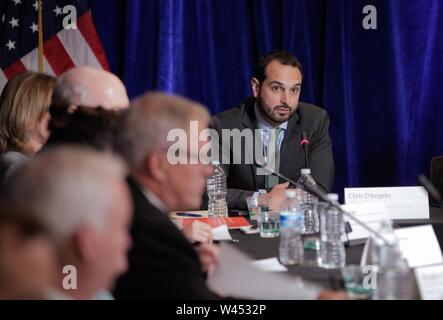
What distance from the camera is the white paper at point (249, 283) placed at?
1623 millimetres

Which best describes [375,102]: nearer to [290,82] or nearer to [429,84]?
[429,84]

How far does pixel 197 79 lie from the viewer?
5.07 meters

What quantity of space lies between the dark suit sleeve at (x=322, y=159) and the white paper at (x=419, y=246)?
1538 millimetres

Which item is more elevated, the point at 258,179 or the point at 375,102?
the point at 375,102

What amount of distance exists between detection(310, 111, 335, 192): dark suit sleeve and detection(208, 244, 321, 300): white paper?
1.98m

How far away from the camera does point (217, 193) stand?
3.47 meters

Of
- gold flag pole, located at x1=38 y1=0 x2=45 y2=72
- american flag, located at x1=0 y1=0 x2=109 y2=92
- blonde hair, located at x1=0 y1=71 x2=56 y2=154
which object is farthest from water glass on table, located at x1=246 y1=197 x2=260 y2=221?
gold flag pole, located at x1=38 y1=0 x2=45 y2=72

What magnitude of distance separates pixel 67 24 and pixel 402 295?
12.0 feet

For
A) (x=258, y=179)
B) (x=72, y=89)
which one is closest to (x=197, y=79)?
(x=258, y=179)

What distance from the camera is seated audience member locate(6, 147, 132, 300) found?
0.94m

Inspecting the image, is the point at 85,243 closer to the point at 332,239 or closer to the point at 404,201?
the point at 332,239

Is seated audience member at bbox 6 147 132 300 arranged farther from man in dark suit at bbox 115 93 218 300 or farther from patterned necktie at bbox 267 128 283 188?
patterned necktie at bbox 267 128 283 188

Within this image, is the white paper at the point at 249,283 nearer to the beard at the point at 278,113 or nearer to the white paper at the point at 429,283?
the white paper at the point at 429,283

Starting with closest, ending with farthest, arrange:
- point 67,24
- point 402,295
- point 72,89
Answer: point 402,295, point 72,89, point 67,24
